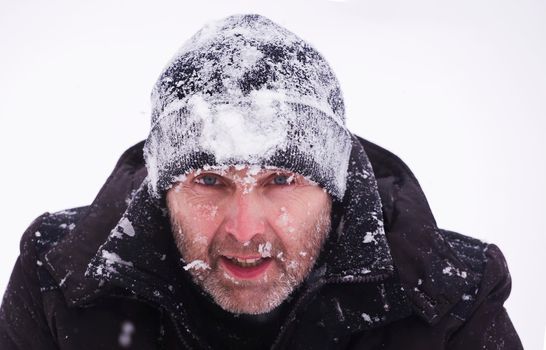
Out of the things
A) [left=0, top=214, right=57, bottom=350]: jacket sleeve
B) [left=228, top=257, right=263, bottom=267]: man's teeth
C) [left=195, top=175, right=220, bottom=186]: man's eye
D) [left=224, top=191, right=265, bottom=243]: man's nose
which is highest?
[left=195, top=175, right=220, bottom=186]: man's eye

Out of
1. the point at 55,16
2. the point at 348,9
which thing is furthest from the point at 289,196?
the point at 55,16

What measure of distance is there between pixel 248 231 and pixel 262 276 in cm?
22

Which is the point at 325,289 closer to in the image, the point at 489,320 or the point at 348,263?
the point at 348,263

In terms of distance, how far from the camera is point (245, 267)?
1.75m

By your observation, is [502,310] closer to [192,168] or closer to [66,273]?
[192,168]

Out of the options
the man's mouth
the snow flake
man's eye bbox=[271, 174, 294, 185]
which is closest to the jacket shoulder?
the snow flake

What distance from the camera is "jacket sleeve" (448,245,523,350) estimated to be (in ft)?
5.66

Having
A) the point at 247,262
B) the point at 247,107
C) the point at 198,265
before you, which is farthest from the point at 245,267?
the point at 247,107

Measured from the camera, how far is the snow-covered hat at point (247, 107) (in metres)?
1.55

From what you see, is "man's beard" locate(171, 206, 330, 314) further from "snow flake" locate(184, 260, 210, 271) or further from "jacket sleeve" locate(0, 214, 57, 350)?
"jacket sleeve" locate(0, 214, 57, 350)

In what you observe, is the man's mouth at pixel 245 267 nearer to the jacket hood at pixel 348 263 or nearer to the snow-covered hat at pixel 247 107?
the jacket hood at pixel 348 263

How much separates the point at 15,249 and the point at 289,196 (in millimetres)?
2975

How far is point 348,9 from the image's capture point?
240 inches

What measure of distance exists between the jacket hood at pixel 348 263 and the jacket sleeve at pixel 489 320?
0.08 m
